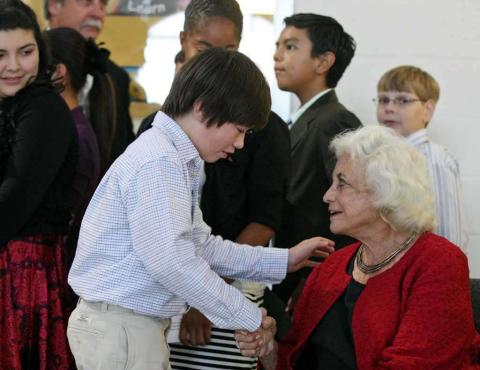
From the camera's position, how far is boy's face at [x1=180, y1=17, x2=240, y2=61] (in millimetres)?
2428

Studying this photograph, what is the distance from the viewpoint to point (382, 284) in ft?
6.34

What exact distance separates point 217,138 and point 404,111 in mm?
1608

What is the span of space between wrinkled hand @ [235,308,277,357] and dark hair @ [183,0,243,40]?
100cm

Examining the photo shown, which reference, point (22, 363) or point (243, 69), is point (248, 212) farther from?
point (22, 363)

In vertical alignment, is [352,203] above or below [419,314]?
above

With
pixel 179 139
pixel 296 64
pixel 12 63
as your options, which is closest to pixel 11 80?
pixel 12 63

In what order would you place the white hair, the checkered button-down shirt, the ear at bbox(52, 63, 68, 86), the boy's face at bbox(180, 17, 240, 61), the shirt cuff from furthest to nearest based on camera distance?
the ear at bbox(52, 63, 68, 86) → the boy's face at bbox(180, 17, 240, 61) → the shirt cuff → the white hair → the checkered button-down shirt

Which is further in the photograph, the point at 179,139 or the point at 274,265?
the point at 274,265

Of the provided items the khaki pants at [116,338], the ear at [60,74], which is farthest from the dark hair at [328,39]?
the khaki pants at [116,338]

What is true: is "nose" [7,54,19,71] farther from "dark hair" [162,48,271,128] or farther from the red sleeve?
the red sleeve

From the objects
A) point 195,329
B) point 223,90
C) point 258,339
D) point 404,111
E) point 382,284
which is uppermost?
point 223,90

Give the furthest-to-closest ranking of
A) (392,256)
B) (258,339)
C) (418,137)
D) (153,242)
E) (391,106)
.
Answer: (391,106), (418,137), (392,256), (258,339), (153,242)

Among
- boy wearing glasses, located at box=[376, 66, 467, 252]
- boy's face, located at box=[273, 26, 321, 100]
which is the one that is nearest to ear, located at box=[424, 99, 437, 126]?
boy wearing glasses, located at box=[376, 66, 467, 252]

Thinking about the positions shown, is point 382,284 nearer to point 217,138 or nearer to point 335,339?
point 335,339
